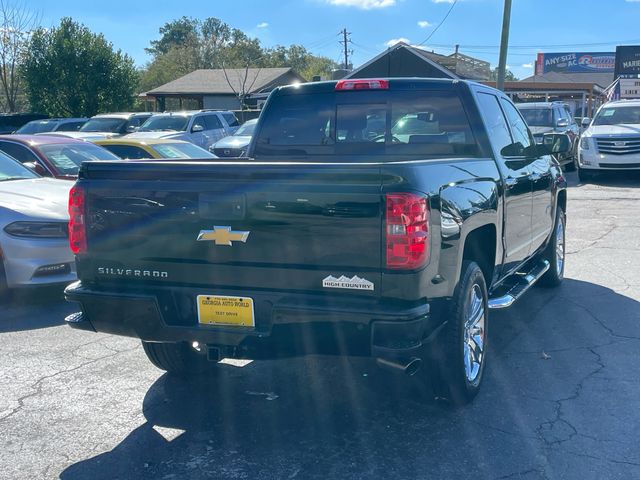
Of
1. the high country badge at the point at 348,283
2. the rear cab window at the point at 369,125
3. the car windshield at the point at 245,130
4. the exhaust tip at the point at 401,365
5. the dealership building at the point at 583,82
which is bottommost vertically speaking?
the exhaust tip at the point at 401,365

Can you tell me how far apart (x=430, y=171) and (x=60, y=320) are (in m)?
4.13

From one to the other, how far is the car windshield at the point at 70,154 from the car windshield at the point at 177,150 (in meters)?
1.34

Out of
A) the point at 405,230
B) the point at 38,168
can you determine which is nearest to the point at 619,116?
the point at 38,168

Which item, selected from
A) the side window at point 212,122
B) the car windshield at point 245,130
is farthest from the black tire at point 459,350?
the side window at point 212,122

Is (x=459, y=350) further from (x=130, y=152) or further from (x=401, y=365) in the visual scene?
(x=130, y=152)

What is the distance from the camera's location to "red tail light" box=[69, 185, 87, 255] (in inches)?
165

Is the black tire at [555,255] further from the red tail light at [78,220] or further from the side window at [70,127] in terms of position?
the side window at [70,127]

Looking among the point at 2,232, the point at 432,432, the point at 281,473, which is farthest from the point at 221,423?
the point at 2,232

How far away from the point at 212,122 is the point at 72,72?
1475 centimetres

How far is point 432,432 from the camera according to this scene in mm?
4199

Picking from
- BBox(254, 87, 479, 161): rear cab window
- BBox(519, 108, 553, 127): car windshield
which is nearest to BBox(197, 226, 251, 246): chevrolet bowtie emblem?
BBox(254, 87, 479, 161): rear cab window

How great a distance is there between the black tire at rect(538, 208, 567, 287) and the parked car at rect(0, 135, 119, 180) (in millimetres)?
5540

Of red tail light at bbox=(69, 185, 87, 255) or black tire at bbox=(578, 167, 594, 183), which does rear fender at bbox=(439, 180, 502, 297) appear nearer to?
red tail light at bbox=(69, 185, 87, 255)

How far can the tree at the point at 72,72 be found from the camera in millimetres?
32656
